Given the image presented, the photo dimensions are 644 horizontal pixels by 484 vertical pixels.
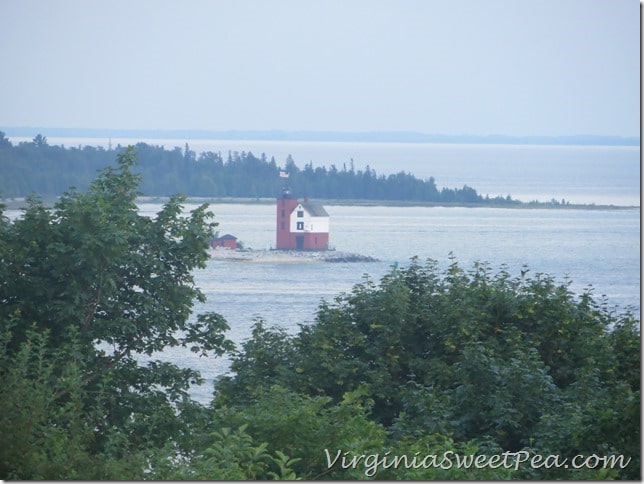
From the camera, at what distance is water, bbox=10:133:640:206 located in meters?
6.87

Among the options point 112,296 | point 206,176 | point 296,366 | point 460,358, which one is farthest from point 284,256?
point 460,358

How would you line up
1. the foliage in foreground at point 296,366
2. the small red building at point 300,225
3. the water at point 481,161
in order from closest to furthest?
1. the foliage in foreground at point 296,366
2. the water at point 481,161
3. the small red building at point 300,225

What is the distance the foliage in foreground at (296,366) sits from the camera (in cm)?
427

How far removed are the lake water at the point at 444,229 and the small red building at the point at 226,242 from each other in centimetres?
11

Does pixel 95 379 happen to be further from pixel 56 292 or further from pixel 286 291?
pixel 286 291

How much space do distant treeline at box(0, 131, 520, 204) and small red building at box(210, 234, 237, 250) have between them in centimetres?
52

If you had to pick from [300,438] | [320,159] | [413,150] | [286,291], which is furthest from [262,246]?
[300,438]

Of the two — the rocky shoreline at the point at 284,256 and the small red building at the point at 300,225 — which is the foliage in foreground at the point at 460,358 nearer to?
the small red building at the point at 300,225

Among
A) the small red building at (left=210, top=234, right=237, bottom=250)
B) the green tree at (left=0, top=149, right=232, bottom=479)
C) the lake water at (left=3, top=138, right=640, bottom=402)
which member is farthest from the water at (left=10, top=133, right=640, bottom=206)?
the small red building at (left=210, top=234, right=237, bottom=250)

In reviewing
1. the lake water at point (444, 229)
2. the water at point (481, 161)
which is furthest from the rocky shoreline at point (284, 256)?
the water at point (481, 161)

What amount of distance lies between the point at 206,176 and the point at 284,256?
2.23m

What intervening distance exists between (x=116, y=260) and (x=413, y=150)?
9.45ft

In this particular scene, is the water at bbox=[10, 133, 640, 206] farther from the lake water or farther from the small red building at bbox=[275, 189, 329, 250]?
the small red building at bbox=[275, 189, 329, 250]

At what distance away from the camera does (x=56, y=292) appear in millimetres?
6035
